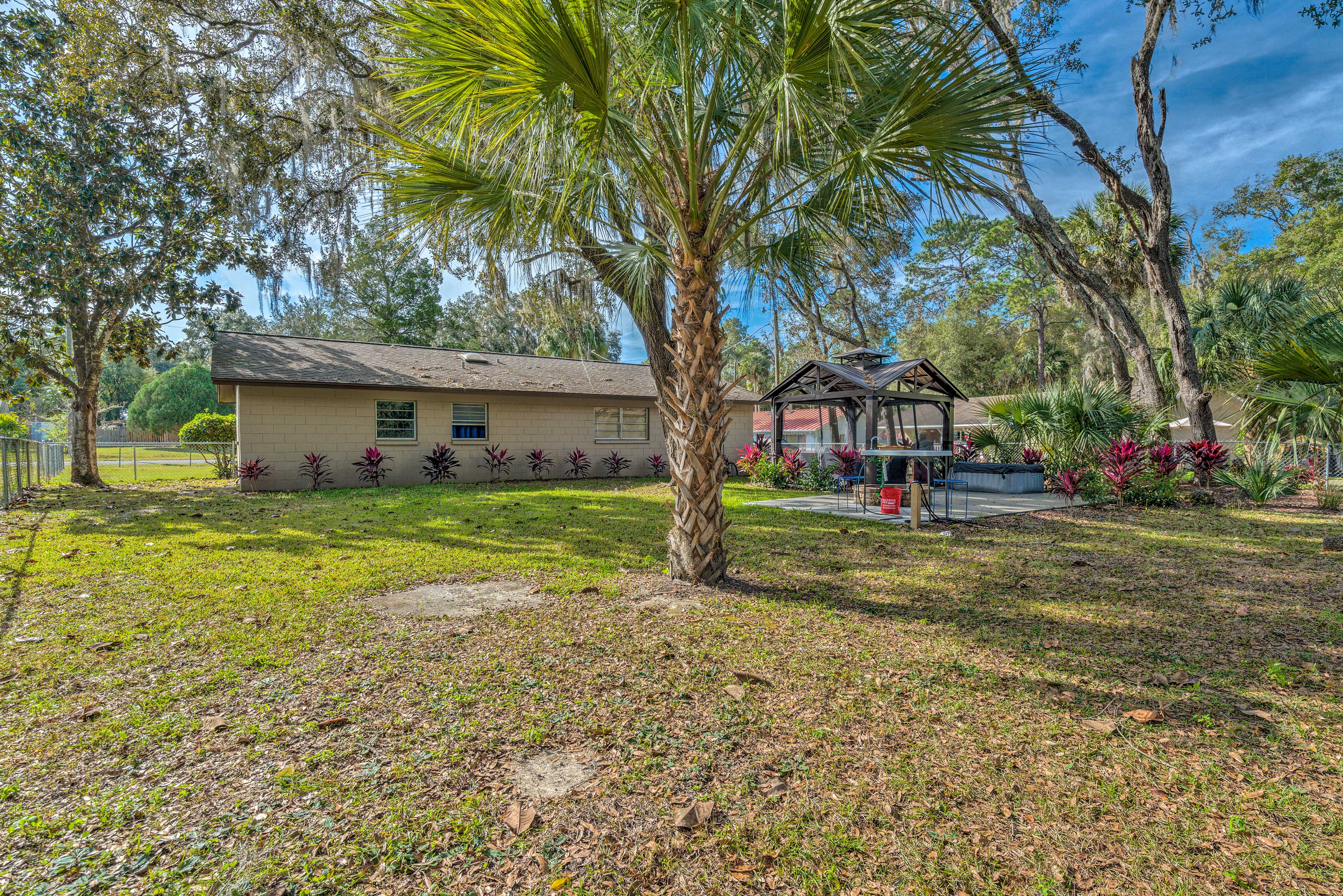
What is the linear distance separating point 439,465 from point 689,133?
12.5 m

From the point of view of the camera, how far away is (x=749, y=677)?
322cm

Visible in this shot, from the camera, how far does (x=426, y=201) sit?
509cm

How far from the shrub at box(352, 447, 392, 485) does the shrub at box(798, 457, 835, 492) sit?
10.2 metres

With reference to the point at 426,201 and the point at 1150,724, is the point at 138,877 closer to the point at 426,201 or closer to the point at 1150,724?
the point at 1150,724

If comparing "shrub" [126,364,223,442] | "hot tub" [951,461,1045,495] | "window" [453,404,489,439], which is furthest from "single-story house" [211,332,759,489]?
"shrub" [126,364,223,442]

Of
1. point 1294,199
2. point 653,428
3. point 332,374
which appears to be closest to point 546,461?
point 653,428

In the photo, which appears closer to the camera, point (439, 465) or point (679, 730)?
point (679, 730)

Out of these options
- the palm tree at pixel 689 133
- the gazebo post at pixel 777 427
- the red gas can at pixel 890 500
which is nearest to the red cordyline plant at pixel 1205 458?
the red gas can at pixel 890 500

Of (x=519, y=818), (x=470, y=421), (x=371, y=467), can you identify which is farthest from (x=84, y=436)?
(x=519, y=818)

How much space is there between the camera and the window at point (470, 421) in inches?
617

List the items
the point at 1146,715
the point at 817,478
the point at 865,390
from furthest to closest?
the point at 817,478 → the point at 865,390 → the point at 1146,715

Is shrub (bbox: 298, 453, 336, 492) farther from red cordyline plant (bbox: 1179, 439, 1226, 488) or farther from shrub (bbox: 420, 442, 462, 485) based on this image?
red cordyline plant (bbox: 1179, 439, 1226, 488)

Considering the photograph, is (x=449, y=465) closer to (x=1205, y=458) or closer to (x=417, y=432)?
(x=417, y=432)

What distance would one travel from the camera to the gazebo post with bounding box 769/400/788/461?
14539 millimetres
